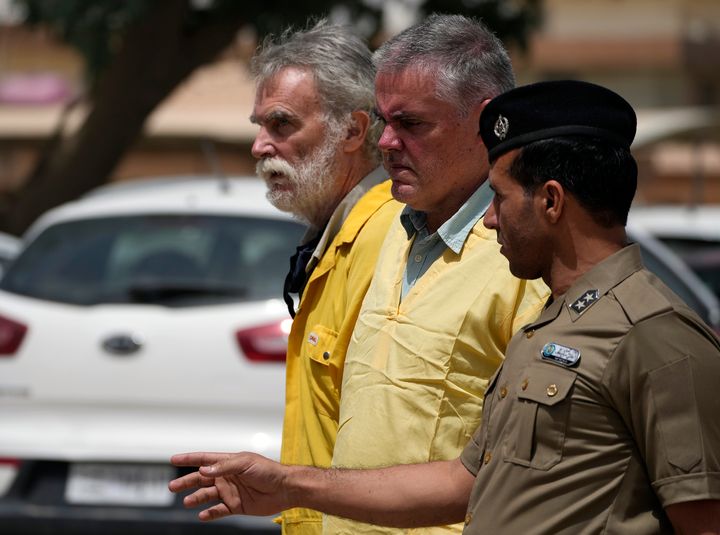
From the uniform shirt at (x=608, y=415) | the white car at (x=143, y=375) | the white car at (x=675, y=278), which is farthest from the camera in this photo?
the white car at (x=675, y=278)

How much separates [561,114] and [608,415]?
451 mm

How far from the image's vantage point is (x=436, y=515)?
103 inches

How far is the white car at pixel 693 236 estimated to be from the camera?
9.34 metres

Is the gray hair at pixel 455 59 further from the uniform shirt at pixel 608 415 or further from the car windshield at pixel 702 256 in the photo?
the car windshield at pixel 702 256

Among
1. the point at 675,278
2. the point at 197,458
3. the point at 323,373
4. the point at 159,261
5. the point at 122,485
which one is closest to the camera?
the point at 197,458

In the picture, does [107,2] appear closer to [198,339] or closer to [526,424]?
[198,339]

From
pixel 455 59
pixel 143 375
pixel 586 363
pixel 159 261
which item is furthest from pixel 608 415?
pixel 159 261

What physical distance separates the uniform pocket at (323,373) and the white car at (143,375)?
2450 millimetres

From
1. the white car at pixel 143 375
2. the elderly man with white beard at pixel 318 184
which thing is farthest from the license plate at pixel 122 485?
the elderly man with white beard at pixel 318 184

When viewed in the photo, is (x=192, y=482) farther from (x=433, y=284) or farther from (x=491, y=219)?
(x=491, y=219)

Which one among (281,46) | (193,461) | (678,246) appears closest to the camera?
(193,461)

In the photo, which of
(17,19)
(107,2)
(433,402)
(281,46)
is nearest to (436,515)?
(433,402)

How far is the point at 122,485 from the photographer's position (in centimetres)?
568

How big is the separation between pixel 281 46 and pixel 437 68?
2.46 ft
